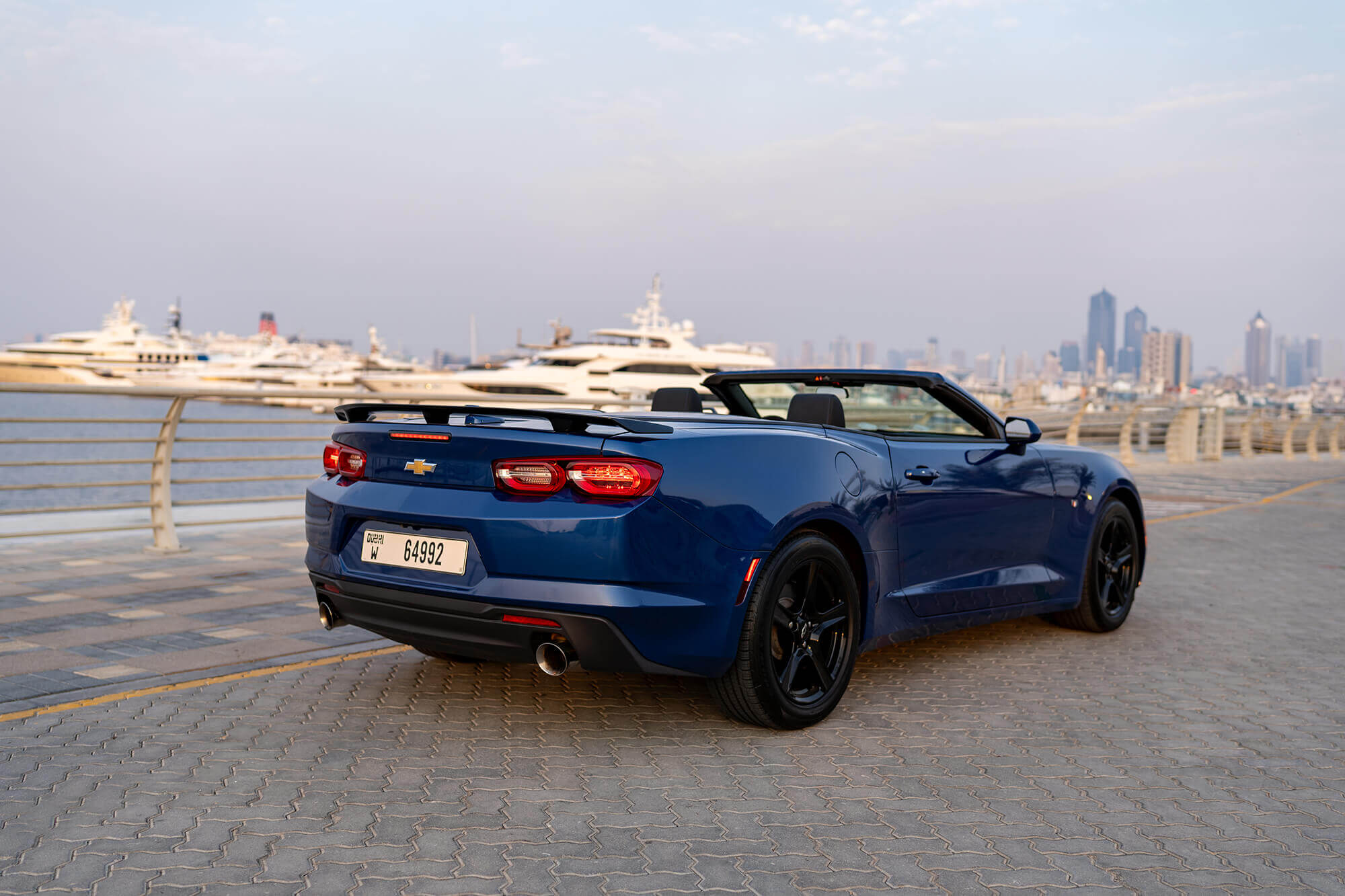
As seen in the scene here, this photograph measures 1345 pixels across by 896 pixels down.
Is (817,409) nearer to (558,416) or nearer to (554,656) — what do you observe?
(558,416)

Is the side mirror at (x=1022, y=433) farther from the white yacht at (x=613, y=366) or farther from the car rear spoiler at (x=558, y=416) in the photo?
the white yacht at (x=613, y=366)

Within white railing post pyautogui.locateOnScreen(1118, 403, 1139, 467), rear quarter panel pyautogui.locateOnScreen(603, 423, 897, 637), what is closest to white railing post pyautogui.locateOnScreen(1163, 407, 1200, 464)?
white railing post pyautogui.locateOnScreen(1118, 403, 1139, 467)

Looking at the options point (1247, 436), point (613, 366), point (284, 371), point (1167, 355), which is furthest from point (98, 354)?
point (1167, 355)

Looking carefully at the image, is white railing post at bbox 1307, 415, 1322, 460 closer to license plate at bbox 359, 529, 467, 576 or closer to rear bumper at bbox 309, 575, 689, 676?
rear bumper at bbox 309, 575, 689, 676

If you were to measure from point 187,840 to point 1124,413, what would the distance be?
21703 mm

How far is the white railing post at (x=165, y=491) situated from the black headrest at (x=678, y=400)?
4.79 metres

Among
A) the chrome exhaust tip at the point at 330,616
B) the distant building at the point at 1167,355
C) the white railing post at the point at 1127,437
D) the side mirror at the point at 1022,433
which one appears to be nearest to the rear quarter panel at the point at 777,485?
the side mirror at the point at 1022,433

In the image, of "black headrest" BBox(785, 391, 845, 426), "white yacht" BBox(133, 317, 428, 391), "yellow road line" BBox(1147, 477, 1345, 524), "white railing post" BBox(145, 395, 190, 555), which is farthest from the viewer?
"white yacht" BBox(133, 317, 428, 391)

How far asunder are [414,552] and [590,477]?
29.5 inches

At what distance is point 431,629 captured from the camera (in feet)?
13.4

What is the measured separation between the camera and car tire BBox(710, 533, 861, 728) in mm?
4180

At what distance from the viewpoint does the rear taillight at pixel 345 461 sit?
14.6 ft

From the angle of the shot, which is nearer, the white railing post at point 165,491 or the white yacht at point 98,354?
the white railing post at point 165,491

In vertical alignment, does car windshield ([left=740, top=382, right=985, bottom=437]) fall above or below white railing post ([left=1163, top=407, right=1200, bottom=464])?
above
